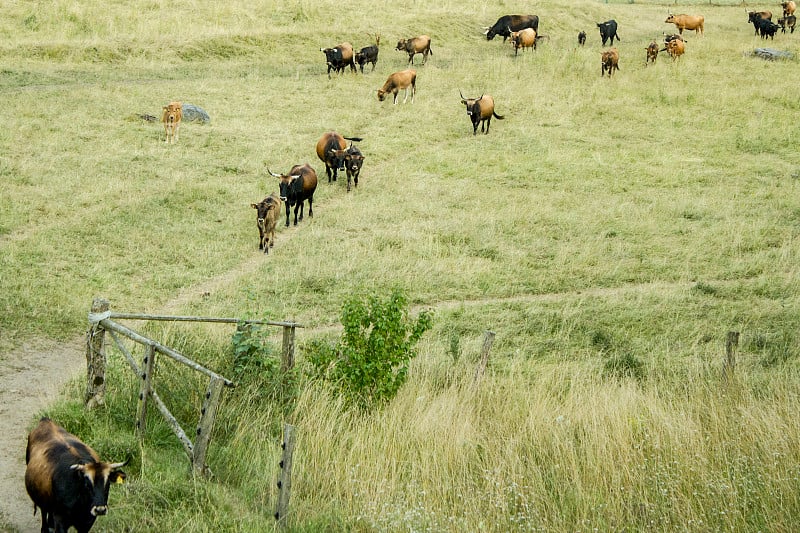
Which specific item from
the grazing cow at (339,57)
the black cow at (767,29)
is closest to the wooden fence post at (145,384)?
the grazing cow at (339,57)

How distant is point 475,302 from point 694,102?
669 inches

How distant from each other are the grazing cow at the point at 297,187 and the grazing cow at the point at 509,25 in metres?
21.3

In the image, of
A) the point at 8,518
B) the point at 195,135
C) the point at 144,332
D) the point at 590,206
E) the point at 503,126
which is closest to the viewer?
the point at 8,518

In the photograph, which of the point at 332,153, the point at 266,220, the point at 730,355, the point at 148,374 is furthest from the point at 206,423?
the point at 332,153

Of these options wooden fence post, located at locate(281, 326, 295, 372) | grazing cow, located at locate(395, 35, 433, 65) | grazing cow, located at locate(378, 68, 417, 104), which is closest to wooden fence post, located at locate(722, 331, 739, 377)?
wooden fence post, located at locate(281, 326, 295, 372)

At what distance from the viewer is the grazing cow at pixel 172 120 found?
22.3 meters

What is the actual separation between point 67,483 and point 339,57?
25914mm

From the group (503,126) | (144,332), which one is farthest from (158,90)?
(144,332)

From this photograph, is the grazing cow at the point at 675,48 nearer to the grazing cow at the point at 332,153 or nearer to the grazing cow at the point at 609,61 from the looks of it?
the grazing cow at the point at 609,61

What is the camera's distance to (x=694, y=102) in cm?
2797

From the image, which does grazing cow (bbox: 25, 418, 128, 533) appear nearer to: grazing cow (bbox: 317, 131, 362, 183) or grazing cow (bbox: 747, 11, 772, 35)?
grazing cow (bbox: 317, 131, 362, 183)

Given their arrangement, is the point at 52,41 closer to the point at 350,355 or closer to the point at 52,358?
the point at 52,358

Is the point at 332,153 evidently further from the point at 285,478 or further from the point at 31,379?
the point at 285,478

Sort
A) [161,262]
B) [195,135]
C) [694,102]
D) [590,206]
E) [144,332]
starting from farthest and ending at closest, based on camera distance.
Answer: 1. [694,102]
2. [195,135]
3. [590,206]
4. [161,262]
5. [144,332]
